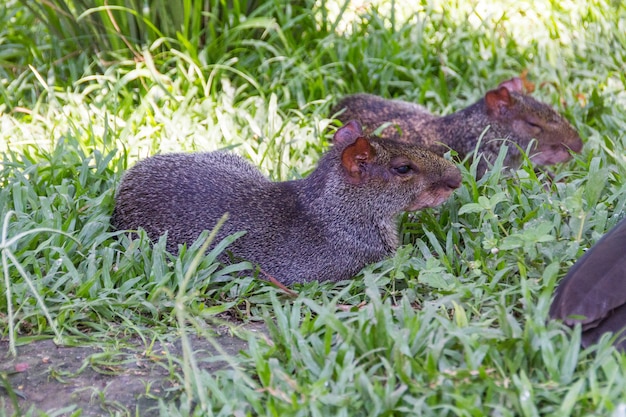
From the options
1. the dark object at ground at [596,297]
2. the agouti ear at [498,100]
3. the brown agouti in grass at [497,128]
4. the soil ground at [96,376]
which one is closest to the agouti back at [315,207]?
the soil ground at [96,376]

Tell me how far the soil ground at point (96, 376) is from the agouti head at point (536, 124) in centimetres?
280

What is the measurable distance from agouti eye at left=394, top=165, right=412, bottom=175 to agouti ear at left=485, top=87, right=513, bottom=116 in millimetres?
1376

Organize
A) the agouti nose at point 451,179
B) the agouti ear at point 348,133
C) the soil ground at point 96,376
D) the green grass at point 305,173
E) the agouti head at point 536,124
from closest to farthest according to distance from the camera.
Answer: the green grass at point 305,173, the soil ground at point 96,376, the agouti nose at point 451,179, the agouti ear at point 348,133, the agouti head at point 536,124

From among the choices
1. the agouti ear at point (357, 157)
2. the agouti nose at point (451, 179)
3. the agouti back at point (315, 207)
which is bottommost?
the agouti back at point (315, 207)

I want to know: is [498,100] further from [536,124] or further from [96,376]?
[96,376]

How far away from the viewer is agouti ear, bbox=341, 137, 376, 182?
15.8 feet

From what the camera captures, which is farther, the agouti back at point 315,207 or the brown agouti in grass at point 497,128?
the brown agouti in grass at point 497,128

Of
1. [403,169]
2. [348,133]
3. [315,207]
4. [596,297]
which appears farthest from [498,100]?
[596,297]

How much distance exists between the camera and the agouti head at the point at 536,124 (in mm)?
6043

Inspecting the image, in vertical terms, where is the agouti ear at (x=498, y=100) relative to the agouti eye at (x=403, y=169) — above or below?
above

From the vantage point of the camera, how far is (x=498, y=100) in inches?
241

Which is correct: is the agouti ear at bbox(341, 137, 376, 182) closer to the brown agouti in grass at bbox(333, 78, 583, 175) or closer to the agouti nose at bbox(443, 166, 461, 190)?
the agouti nose at bbox(443, 166, 461, 190)

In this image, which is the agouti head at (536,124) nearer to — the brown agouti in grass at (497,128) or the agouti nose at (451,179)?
the brown agouti in grass at (497,128)

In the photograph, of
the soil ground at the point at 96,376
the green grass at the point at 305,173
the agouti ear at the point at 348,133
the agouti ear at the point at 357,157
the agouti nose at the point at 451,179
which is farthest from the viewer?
the agouti ear at the point at 348,133
